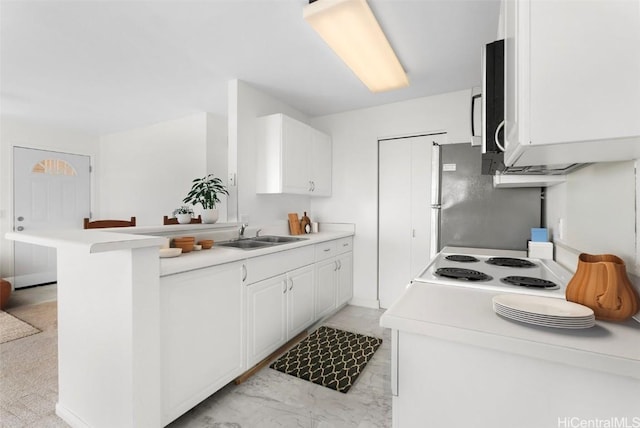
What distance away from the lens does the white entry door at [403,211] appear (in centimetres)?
325

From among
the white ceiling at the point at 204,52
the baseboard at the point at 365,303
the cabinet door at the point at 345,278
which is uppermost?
the white ceiling at the point at 204,52

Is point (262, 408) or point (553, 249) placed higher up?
point (553, 249)

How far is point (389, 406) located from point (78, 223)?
5456mm

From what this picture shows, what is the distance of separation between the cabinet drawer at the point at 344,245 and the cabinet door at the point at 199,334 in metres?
1.56

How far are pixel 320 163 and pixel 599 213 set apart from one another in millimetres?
2625

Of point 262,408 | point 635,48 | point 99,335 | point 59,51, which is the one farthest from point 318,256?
point 59,51

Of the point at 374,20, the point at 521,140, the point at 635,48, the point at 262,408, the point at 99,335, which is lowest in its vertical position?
the point at 262,408

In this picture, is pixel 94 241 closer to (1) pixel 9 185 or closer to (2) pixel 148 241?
(2) pixel 148 241

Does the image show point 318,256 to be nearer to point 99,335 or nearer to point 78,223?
point 99,335

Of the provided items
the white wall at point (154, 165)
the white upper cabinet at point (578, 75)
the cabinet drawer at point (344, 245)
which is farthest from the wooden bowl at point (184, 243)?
Result: the white wall at point (154, 165)

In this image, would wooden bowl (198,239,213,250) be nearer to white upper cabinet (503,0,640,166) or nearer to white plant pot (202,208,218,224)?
white plant pot (202,208,218,224)

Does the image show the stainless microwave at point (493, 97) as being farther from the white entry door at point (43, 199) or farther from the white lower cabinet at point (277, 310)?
the white entry door at point (43, 199)

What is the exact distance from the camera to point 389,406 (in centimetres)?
174

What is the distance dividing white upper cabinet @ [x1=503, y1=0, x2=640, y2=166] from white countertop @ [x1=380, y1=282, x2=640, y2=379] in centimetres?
49
